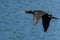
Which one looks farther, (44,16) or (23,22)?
(23,22)

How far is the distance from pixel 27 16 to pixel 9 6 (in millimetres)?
365

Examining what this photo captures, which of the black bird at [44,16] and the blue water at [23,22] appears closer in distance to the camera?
the black bird at [44,16]

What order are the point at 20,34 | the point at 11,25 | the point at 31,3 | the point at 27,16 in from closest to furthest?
the point at 20,34, the point at 11,25, the point at 27,16, the point at 31,3

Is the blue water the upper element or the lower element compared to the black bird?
lower

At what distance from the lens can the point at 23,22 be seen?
14.4 ft

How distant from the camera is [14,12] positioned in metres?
4.70

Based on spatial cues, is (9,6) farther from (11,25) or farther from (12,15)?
(11,25)

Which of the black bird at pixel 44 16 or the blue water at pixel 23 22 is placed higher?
the black bird at pixel 44 16

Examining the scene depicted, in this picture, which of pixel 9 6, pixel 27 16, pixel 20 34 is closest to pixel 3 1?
pixel 9 6

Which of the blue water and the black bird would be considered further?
the blue water

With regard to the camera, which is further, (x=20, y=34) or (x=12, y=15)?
(x=12, y=15)

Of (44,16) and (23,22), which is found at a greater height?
(44,16)

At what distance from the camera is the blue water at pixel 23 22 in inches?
158

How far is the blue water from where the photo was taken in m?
4.02
